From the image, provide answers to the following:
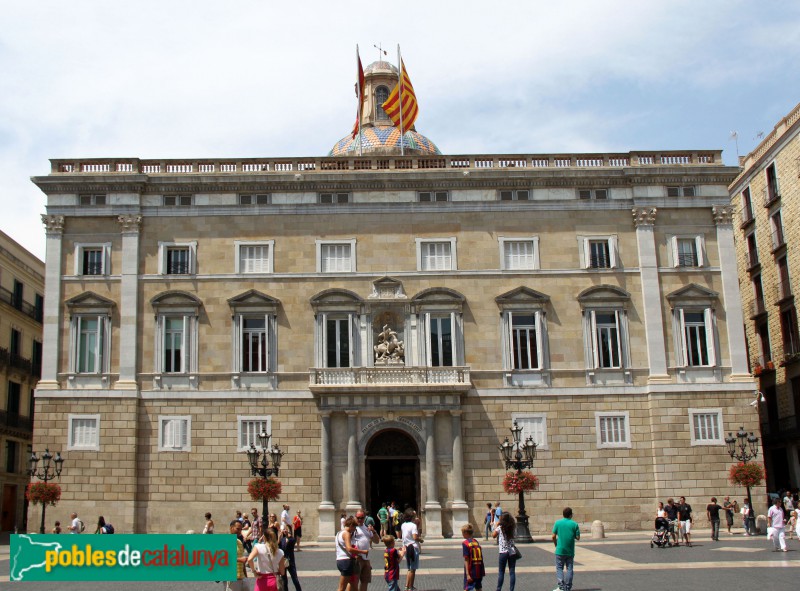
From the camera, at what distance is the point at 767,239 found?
179 ft

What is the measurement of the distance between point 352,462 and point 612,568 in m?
16.4

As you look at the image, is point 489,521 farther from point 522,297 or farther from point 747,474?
point 747,474

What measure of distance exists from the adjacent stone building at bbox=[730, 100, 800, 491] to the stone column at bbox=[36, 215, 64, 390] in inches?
1311

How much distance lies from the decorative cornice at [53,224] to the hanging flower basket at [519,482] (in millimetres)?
22413

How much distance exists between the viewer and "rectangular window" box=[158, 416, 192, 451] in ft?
136

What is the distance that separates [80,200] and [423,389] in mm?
17657

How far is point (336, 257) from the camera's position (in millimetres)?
43781

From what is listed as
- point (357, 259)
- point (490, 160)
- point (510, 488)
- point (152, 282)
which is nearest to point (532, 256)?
point (490, 160)

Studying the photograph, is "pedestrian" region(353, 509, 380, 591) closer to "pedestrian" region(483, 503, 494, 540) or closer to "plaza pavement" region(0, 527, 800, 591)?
"plaza pavement" region(0, 527, 800, 591)

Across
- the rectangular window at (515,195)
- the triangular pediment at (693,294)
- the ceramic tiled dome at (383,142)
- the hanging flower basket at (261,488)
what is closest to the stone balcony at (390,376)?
the hanging flower basket at (261,488)

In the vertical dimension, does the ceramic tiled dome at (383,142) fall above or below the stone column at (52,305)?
above

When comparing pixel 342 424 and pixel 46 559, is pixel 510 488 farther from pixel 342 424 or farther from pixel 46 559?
pixel 46 559

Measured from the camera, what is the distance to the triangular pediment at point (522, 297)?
43.0m

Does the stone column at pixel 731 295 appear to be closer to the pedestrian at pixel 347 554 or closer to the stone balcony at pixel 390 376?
the stone balcony at pixel 390 376
